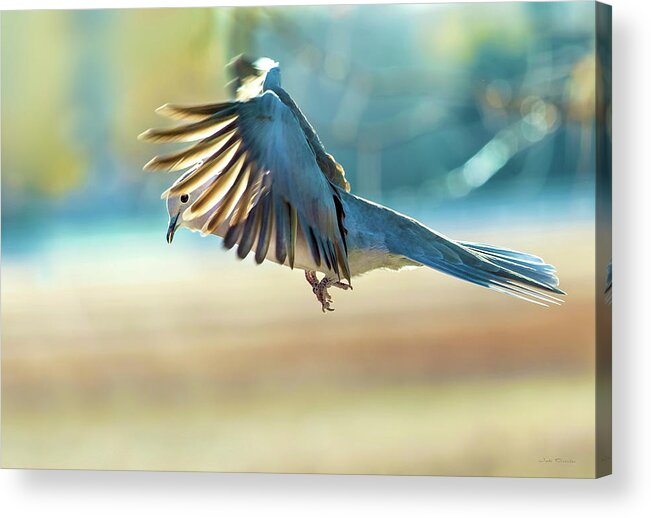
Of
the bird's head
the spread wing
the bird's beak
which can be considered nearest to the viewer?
the spread wing

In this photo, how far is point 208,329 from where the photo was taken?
479 centimetres

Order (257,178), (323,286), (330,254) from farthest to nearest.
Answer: (323,286) → (330,254) → (257,178)

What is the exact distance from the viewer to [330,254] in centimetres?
457

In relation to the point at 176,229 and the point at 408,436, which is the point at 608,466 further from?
the point at 176,229

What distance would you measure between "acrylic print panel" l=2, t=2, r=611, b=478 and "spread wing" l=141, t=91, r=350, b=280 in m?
0.08

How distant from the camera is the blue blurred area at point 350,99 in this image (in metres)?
4.65

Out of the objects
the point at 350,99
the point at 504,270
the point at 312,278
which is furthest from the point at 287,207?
the point at 504,270

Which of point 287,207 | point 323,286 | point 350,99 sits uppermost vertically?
point 350,99

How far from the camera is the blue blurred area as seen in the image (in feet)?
15.3

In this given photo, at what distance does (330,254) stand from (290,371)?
443mm

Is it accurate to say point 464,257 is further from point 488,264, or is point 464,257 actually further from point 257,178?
point 257,178

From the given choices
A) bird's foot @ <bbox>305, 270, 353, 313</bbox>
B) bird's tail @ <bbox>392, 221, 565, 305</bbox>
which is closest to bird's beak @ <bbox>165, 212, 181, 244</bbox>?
bird's foot @ <bbox>305, 270, 353, 313</bbox>

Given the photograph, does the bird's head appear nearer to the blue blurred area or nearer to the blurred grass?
the blue blurred area
